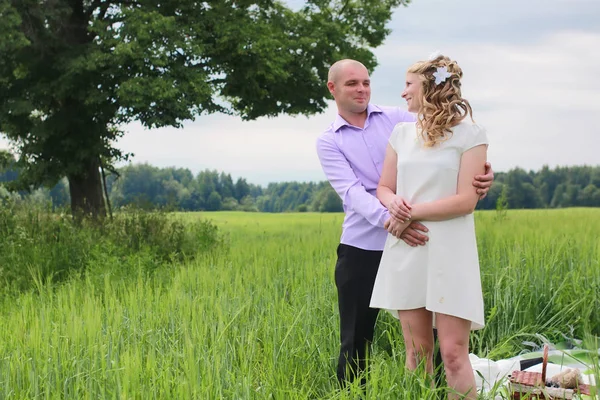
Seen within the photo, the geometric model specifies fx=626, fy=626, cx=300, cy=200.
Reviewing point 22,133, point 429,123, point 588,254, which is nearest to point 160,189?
point 22,133

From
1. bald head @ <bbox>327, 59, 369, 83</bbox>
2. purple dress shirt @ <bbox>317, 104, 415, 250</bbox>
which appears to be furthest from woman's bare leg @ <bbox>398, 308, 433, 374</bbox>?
bald head @ <bbox>327, 59, 369, 83</bbox>

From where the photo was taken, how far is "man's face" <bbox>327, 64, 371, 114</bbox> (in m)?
3.51

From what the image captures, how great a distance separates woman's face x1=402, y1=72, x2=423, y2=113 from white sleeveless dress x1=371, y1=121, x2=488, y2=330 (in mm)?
143

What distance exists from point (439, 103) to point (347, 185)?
797mm

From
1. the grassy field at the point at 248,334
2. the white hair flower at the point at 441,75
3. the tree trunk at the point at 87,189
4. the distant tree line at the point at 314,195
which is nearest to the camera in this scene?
the white hair flower at the point at 441,75

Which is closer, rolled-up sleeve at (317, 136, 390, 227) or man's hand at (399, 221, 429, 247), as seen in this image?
man's hand at (399, 221, 429, 247)

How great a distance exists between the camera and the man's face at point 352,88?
11.5 feet

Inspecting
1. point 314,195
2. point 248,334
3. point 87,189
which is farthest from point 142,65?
point 314,195

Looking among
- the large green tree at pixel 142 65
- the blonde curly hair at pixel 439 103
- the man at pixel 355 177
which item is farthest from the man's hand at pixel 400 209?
the large green tree at pixel 142 65

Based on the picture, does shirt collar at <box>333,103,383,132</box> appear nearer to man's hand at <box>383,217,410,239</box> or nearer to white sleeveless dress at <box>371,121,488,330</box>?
white sleeveless dress at <box>371,121,488,330</box>

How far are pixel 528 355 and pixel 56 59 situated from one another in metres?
11.9

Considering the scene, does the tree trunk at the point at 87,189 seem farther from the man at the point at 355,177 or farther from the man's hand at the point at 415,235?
the man's hand at the point at 415,235

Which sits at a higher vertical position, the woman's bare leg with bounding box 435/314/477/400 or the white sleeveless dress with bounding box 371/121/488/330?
the white sleeveless dress with bounding box 371/121/488/330

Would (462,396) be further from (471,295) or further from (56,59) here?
(56,59)
